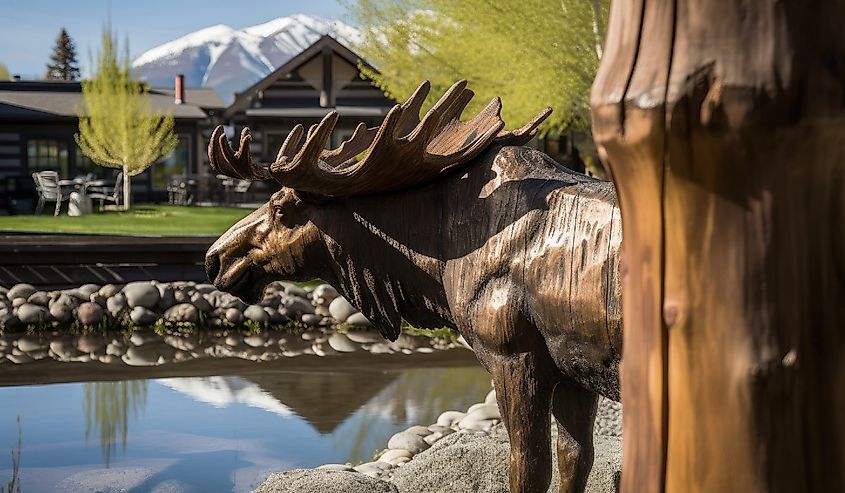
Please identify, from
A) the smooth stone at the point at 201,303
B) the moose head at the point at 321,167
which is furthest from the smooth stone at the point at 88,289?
the moose head at the point at 321,167

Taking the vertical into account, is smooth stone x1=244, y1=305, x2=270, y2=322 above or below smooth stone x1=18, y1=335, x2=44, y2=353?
above

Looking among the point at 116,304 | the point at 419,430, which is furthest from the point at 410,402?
the point at 116,304

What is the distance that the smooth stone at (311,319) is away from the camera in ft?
35.4

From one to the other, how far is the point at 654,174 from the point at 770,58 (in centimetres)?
17

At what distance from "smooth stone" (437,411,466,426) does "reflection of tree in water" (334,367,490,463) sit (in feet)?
0.82

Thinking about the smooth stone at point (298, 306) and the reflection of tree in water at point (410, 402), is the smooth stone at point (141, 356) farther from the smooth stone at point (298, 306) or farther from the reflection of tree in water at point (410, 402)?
the reflection of tree in water at point (410, 402)

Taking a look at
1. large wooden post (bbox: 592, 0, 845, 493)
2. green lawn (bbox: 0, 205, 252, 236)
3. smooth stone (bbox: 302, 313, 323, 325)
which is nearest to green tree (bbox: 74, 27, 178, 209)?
green lawn (bbox: 0, 205, 252, 236)

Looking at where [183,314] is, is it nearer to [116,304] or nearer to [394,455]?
[116,304]

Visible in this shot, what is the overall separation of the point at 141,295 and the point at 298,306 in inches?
67.6

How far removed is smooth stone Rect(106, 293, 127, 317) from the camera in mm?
10570

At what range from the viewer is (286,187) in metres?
3.38

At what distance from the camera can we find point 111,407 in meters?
7.27

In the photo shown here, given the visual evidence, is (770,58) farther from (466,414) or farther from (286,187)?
(466,414)

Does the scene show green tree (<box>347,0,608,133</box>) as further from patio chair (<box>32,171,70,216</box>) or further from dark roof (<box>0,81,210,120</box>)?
dark roof (<box>0,81,210,120</box>)
